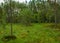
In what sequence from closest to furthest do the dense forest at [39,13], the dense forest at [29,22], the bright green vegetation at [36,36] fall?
the bright green vegetation at [36,36], the dense forest at [29,22], the dense forest at [39,13]

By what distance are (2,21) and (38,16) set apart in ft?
82.0

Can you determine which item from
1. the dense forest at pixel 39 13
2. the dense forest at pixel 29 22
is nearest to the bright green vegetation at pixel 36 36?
the dense forest at pixel 29 22

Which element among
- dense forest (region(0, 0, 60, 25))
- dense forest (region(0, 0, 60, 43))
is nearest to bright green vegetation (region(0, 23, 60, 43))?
dense forest (region(0, 0, 60, 43))

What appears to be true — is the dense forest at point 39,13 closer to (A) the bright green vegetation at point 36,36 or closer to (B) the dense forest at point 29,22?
(B) the dense forest at point 29,22

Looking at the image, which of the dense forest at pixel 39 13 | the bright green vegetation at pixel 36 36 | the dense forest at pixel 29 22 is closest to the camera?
the bright green vegetation at pixel 36 36

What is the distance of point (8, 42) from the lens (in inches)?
589

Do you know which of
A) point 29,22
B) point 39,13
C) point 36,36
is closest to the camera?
point 36,36

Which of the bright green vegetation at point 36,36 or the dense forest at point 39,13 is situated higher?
the dense forest at point 39,13

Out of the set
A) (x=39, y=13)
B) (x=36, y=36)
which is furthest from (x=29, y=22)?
(x=36, y=36)

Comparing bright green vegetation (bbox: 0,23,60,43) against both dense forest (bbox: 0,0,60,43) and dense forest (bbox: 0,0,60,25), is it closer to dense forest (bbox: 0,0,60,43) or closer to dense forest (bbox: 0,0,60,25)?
dense forest (bbox: 0,0,60,43)

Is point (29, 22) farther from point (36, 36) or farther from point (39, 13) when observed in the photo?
point (36, 36)

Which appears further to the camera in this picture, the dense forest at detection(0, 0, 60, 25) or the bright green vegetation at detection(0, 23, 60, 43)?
the dense forest at detection(0, 0, 60, 25)

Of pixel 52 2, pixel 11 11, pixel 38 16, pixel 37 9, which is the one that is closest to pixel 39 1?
pixel 38 16

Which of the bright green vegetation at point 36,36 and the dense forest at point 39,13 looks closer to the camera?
the bright green vegetation at point 36,36
